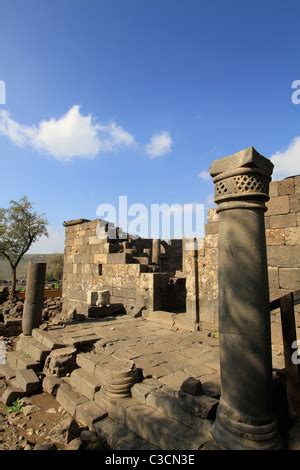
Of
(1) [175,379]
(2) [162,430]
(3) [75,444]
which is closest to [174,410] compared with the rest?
(2) [162,430]

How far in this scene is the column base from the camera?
2.41 meters

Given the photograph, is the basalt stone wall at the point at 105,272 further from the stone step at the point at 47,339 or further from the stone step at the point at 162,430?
the stone step at the point at 162,430

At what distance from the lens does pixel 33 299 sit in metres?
7.66

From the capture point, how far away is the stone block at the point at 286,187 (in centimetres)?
581

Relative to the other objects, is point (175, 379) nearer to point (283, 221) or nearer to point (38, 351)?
point (38, 351)

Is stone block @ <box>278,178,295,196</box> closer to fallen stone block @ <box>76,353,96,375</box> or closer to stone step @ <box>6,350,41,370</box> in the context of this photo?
fallen stone block @ <box>76,353,96,375</box>

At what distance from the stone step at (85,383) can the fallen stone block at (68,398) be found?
0.08 m

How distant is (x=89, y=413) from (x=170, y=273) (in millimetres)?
7003

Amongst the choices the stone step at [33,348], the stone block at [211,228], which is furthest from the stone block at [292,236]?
the stone step at [33,348]

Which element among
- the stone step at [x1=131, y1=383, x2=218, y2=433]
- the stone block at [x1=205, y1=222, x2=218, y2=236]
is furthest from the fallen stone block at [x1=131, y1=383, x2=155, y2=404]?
the stone block at [x1=205, y1=222, x2=218, y2=236]

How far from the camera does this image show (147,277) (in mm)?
9195
